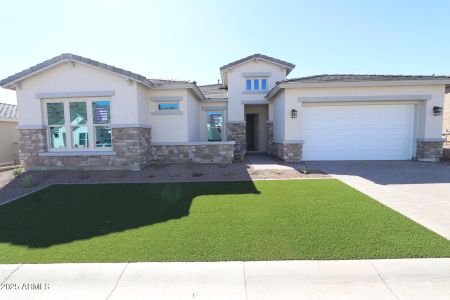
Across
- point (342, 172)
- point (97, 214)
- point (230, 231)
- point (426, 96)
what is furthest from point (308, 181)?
point (426, 96)

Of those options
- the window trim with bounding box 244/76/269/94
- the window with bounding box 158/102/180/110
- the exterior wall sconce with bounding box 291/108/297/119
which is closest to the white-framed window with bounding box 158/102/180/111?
the window with bounding box 158/102/180/110

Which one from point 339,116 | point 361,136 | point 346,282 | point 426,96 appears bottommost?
point 346,282

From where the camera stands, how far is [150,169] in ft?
30.5

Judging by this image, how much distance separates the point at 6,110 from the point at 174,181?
15772 mm

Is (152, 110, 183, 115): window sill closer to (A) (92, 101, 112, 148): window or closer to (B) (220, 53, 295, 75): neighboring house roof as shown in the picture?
(A) (92, 101, 112, 148): window

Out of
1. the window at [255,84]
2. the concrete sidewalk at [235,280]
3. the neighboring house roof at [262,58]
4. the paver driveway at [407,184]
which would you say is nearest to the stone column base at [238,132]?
the window at [255,84]

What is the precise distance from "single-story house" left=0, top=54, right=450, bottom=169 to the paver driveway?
1.26m

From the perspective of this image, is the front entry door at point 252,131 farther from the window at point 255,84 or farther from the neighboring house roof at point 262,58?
the neighboring house roof at point 262,58

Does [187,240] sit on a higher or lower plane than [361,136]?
lower

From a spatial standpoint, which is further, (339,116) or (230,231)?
(339,116)

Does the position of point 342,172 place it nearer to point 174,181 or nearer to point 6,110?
point 174,181

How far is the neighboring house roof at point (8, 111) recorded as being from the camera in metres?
14.3


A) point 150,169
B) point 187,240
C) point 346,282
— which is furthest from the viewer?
point 150,169

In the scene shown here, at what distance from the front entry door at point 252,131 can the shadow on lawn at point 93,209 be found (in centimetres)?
1027
